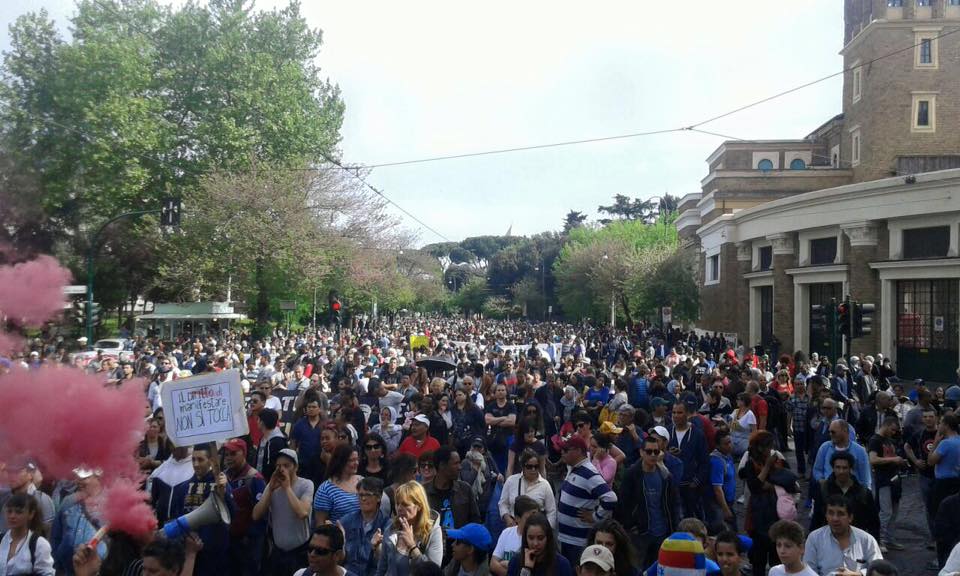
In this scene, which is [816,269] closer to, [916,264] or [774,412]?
[916,264]

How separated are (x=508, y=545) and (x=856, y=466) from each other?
10.9ft

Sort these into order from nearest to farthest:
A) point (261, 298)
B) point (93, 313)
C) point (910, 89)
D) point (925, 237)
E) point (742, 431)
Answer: point (742, 431), point (93, 313), point (925, 237), point (261, 298), point (910, 89)

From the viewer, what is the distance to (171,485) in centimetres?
616

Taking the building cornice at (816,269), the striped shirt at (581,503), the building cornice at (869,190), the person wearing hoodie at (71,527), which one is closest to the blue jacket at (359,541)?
the striped shirt at (581,503)

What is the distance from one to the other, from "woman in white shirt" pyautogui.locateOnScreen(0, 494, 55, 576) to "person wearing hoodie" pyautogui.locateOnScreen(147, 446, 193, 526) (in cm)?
83

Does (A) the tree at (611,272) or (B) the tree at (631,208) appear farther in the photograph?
(B) the tree at (631,208)

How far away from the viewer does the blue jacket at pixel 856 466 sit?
6973mm

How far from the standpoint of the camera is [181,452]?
250 inches

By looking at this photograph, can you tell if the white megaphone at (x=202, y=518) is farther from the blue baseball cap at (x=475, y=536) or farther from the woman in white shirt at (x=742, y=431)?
the woman in white shirt at (x=742, y=431)

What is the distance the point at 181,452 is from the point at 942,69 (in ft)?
131

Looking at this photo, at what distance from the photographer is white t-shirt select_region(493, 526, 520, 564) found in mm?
5406

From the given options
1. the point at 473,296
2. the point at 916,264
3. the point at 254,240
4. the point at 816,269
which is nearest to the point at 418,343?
the point at 254,240

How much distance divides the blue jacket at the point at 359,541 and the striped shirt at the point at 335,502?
0.71 feet

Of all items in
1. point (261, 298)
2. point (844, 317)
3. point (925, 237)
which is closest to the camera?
point (844, 317)
